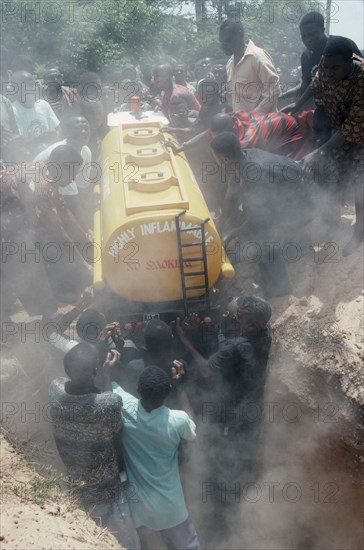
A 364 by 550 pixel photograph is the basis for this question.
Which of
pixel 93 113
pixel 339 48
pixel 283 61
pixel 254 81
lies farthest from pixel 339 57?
pixel 283 61

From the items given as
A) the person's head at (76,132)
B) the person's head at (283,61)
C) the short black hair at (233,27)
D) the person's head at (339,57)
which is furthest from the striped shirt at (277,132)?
the person's head at (283,61)

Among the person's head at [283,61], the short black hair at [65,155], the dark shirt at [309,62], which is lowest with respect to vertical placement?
the person's head at [283,61]

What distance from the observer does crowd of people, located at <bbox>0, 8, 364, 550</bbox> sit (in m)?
3.47

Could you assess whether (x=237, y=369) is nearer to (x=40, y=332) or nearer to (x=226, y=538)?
(x=226, y=538)

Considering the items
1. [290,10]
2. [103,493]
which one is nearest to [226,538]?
[103,493]

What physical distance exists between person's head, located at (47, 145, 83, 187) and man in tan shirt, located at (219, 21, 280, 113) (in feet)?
7.30

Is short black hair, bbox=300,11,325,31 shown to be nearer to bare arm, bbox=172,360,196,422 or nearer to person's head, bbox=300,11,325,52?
person's head, bbox=300,11,325,52

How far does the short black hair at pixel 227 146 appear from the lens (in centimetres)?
459

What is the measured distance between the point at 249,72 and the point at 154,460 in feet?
14.5

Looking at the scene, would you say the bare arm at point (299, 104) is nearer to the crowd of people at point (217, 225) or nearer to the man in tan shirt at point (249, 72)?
the crowd of people at point (217, 225)

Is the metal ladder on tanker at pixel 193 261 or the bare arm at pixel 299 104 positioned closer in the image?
the metal ladder on tanker at pixel 193 261

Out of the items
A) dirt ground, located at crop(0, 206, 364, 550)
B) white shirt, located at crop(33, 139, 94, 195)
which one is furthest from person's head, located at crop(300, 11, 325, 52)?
white shirt, located at crop(33, 139, 94, 195)

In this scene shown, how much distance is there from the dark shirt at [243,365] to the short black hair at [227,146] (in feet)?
5.24

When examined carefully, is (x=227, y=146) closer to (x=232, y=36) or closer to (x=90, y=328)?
(x=90, y=328)
